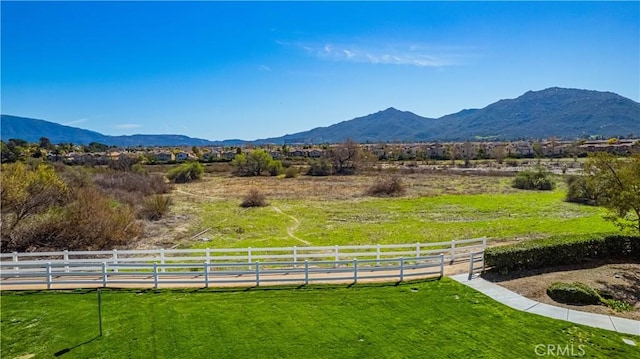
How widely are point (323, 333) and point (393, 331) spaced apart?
5.95ft

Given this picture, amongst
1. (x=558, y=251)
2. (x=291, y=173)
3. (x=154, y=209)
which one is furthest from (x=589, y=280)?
(x=291, y=173)

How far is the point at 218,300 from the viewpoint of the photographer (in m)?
13.0

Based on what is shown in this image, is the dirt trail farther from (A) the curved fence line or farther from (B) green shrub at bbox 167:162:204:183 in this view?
(B) green shrub at bbox 167:162:204:183

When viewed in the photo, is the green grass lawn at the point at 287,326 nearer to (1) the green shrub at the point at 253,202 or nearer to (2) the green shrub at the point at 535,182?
(1) the green shrub at the point at 253,202

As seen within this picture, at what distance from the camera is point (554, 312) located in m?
11.6

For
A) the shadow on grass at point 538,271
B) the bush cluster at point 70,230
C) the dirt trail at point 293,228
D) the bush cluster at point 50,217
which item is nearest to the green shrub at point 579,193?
the shadow on grass at point 538,271

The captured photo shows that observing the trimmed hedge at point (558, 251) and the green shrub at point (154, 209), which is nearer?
the trimmed hedge at point (558, 251)

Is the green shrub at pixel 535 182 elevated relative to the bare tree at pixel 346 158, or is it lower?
lower

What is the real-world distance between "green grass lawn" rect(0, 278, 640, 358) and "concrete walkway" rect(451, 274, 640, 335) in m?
0.39

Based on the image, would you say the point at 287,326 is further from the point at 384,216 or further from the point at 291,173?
the point at 291,173

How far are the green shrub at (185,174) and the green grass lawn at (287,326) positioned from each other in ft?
187

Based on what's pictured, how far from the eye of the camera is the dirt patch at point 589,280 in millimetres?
12227

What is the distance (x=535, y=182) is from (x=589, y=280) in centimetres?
4179

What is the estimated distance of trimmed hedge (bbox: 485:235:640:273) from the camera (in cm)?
1510
